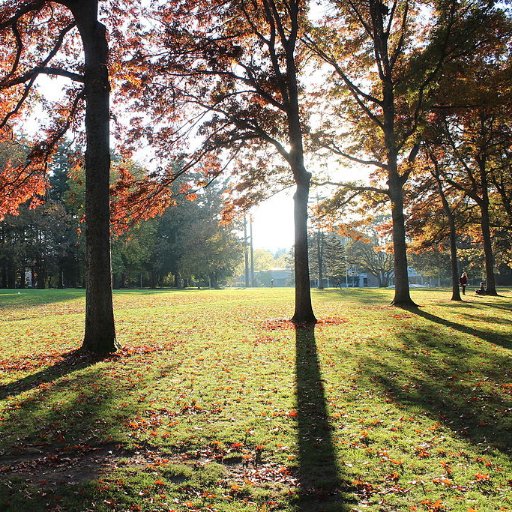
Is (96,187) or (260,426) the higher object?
(96,187)

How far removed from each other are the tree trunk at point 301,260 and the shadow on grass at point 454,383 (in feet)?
12.2

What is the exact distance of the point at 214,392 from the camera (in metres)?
6.50

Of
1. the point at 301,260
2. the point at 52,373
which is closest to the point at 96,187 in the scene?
the point at 52,373

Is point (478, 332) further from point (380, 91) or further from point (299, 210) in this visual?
point (380, 91)

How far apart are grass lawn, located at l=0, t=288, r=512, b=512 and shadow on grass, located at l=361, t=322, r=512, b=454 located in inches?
1.3

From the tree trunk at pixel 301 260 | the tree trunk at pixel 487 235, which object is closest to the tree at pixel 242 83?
the tree trunk at pixel 301 260

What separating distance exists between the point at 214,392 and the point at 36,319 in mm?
12267

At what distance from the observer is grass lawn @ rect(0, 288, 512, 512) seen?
3615 mm

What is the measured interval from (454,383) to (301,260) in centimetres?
730

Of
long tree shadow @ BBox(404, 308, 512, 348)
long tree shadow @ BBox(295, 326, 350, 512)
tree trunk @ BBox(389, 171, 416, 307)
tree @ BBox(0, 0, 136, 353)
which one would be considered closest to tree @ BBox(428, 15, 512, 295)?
tree trunk @ BBox(389, 171, 416, 307)

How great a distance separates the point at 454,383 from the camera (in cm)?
679

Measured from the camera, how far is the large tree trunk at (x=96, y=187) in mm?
9305

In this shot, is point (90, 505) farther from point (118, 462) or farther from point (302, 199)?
point (302, 199)

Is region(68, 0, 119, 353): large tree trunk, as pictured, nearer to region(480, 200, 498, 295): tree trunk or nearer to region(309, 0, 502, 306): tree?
region(309, 0, 502, 306): tree
